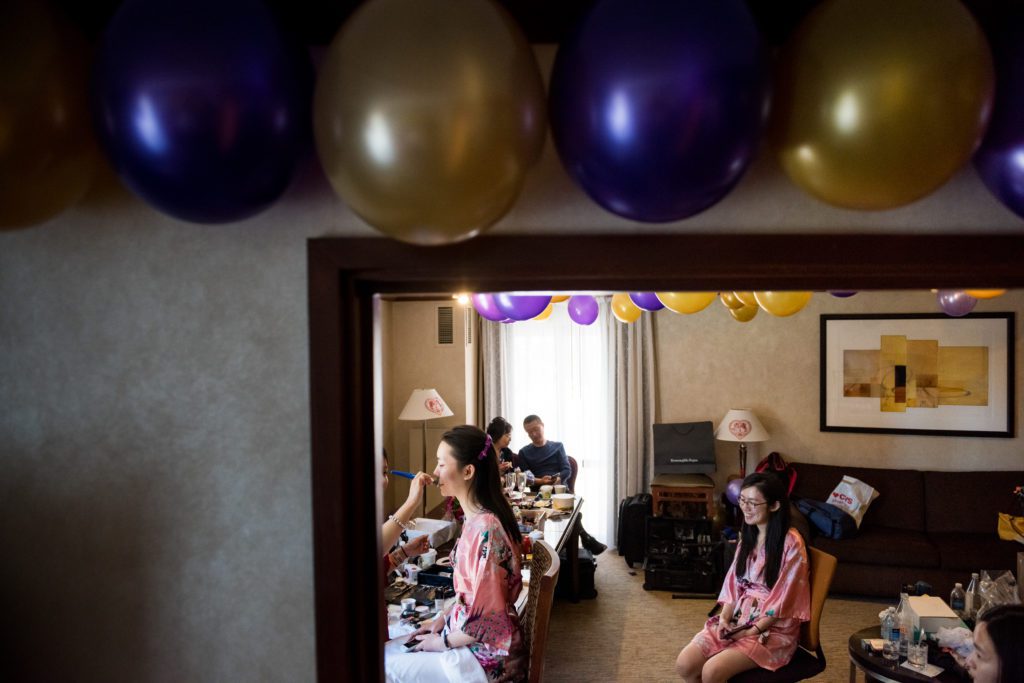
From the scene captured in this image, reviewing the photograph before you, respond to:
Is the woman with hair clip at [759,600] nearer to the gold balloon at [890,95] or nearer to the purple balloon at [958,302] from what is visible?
the purple balloon at [958,302]

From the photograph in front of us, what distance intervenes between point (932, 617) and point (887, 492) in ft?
8.81

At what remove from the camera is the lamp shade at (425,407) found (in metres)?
5.97

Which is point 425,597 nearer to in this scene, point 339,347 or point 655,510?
point 339,347

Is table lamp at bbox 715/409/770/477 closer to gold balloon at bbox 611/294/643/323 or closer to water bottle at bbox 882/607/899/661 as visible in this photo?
gold balloon at bbox 611/294/643/323

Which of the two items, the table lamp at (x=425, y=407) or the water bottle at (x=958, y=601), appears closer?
the water bottle at (x=958, y=601)

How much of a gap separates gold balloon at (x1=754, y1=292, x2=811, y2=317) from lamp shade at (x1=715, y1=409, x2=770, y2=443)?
3400 mm

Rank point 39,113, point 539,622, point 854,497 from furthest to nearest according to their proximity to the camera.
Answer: point 854,497, point 539,622, point 39,113

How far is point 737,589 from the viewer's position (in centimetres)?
333

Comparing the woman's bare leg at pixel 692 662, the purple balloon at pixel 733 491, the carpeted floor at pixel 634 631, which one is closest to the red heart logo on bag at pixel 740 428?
the purple balloon at pixel 733 491

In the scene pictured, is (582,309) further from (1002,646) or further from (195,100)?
(195,100)

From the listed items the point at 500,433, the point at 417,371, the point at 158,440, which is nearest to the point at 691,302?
the point at 158,440

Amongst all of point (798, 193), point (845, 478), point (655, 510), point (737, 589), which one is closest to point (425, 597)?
point (737, 589)

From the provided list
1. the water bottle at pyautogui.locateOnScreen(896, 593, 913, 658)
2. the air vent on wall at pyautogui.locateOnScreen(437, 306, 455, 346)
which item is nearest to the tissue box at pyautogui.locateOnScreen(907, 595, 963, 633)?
the water bottle at pyautogui.locateOnScreen(896, 593, 913, 658)

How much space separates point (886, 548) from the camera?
16.4 feet
